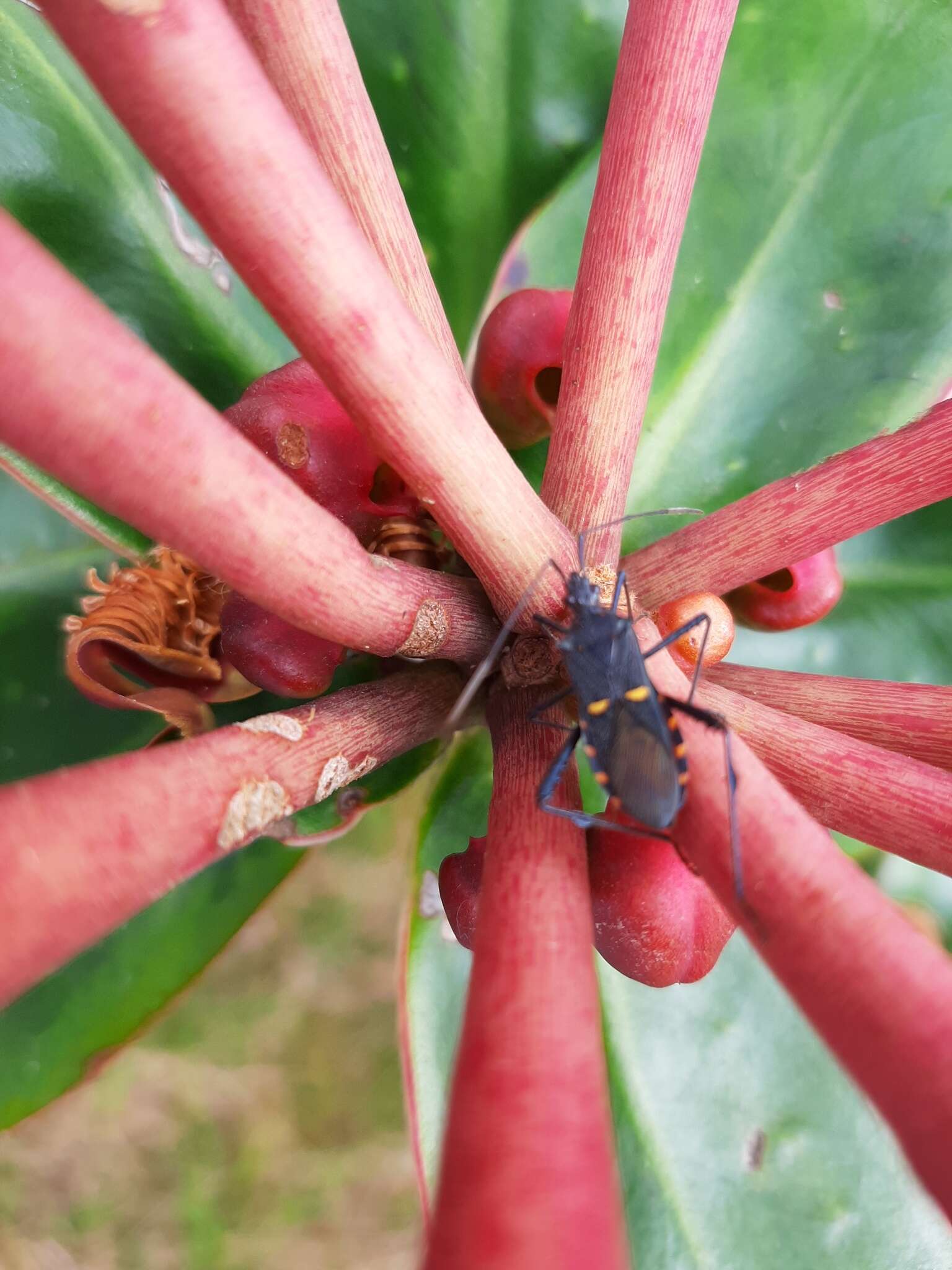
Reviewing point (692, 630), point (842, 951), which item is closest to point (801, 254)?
point (692, 630)

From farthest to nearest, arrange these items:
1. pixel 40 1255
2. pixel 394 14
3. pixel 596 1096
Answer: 1. pixel 40 1255
2. pixel 394 14
3. pixel 596 1096

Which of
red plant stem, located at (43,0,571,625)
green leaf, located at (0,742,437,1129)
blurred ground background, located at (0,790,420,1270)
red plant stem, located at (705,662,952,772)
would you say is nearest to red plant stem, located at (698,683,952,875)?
red plant stem, located at (705,662,952,772)

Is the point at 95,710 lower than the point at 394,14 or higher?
lower

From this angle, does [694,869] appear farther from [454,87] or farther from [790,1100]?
[454,87]

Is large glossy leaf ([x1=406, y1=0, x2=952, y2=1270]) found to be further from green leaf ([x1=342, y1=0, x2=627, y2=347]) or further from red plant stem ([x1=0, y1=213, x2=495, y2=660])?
red plant stem ([x1=0, y1=213, x2=495, y2=660])

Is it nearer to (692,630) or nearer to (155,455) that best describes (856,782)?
(692,630)

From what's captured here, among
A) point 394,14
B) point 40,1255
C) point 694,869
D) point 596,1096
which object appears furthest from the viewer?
point 40,1255

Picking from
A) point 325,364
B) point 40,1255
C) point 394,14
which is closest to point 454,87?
point 394,14
